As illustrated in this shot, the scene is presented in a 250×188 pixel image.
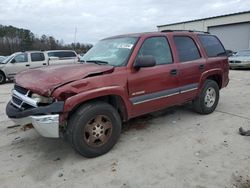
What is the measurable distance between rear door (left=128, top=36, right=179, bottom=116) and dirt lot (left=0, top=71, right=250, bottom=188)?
600mm

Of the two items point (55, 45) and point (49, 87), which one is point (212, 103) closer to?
point (49, 87)

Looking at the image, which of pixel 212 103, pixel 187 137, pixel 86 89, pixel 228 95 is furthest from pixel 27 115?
pixel 228 95

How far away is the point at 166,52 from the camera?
478 cm

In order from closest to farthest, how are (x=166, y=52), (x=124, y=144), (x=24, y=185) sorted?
(x=24, y=185) < (x=124, y=144) < (x=166, y=52)

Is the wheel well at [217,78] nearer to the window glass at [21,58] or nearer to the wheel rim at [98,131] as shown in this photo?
the wheel rim at [98,131]

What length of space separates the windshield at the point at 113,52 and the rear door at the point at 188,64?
1.09m

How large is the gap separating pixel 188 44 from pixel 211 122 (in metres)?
1.70

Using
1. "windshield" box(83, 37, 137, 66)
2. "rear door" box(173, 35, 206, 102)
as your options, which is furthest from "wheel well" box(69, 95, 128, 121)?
"rear door" box(173, 35, 206, 102)

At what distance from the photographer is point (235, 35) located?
27219 millimetres

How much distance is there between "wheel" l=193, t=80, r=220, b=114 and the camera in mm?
5555

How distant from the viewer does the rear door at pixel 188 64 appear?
16.3ft

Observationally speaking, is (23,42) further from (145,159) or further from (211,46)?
(145,159)

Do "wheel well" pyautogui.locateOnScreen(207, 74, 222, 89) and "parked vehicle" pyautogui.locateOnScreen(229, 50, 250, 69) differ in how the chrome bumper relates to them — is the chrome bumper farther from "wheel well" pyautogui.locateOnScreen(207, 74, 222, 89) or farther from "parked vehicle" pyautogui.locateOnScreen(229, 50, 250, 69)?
"parked vehicle" pyautogui.locateOnScreen(229, 50, 250, 69)

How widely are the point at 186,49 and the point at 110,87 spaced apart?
2195 millimetres
